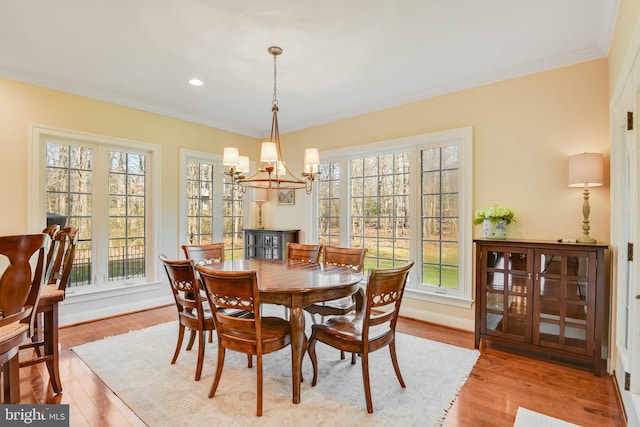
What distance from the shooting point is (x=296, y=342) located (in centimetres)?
218

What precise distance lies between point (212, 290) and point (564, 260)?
285cm

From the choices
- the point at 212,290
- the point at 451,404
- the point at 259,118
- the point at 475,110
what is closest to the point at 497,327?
the point at 451,404

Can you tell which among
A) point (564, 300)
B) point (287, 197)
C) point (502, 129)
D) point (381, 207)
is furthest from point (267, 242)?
point (564, 300)

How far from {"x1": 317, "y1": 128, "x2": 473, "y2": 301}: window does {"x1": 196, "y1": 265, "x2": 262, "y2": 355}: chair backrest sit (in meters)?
2.52

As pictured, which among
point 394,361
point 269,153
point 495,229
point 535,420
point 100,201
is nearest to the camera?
point 535,420

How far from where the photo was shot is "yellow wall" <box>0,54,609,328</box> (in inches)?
115

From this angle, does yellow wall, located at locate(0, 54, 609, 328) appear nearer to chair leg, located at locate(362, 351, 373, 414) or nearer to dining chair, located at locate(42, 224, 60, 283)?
dining chair, located at locate(42, 224, 60, 283)

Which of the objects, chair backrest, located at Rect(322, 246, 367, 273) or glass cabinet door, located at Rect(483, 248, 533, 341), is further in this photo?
chair backrest, located at Rect(322, 246, 367, 273)

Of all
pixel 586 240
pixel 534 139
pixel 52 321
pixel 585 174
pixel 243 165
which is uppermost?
pixel 534 139

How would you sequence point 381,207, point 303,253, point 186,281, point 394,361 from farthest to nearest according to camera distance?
point 381,207, point 303,253, point 186,281, point 394,361

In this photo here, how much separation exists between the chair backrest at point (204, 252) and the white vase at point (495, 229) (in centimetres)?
295

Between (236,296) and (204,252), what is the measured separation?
6.09 feet

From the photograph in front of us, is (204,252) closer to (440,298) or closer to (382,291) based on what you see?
(382,291)

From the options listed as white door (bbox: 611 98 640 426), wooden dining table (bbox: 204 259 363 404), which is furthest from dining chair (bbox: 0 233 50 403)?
white door (bbox: 611 98 640 426)
